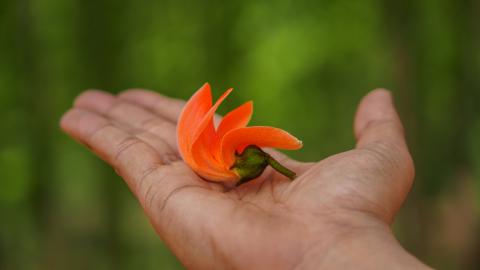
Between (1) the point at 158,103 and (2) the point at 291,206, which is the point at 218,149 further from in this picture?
(1) the point at 158,103

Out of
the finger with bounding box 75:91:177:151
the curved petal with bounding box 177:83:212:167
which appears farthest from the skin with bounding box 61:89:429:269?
the finger with bounding box 75:91:177:151

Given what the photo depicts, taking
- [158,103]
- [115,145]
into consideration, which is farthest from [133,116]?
[115,145]

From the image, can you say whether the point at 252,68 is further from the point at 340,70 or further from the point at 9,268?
the point at 9,268

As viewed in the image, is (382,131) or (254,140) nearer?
(254,140)

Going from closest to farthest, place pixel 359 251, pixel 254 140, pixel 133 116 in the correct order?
pixel 359 251, pixel 254 140, pixel 133 116

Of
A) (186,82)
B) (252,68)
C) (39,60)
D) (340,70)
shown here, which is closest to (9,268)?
(39,60)

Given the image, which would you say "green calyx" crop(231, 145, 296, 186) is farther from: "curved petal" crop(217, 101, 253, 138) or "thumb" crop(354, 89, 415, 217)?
"thumb" crop(354, 89, 415, 217)
